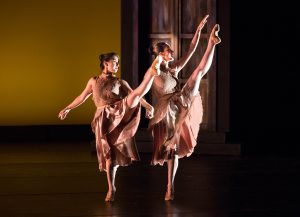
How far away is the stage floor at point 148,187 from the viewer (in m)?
7.02

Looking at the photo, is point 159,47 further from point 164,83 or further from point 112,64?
point 112,64

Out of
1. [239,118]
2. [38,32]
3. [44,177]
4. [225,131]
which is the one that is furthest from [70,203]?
[38,32]

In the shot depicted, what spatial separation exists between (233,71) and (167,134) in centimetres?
408

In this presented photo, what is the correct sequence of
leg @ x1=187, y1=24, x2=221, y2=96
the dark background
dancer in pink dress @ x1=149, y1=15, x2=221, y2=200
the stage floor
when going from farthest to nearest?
the dark background < dancer in pink dress @ x1=149, y1=15, x2=221, y2=200 < leg @ x1=187, y1=24, x2=221, y2=96 < the stage floor

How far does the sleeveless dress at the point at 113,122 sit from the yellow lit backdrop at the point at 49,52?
5.46m

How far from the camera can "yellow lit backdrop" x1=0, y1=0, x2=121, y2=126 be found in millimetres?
12672

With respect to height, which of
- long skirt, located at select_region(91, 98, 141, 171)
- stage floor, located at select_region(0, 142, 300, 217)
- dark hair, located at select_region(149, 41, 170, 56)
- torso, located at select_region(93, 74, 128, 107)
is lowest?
stage floor, located at select_region(0, 142, 300, 217)

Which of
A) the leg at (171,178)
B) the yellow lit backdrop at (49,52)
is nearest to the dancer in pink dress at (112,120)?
the leg at (171,178)

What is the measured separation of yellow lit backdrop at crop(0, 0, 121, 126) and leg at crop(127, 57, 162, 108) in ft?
18.8

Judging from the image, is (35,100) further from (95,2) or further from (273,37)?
(273,37)

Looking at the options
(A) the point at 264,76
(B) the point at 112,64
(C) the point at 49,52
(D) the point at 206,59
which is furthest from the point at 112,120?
(C) the point at 49,52

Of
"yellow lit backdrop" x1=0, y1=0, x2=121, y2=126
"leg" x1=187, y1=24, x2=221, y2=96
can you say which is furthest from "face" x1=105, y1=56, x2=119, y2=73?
"yellow lit backdrop" x1=0, y1=0, x2=121, y2=126

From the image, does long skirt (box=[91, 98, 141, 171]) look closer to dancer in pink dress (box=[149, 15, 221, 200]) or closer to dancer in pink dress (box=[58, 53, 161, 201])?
dancer in pink dress (box=[58, 53, 161, 201])

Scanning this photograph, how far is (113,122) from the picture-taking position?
7.36 meters
